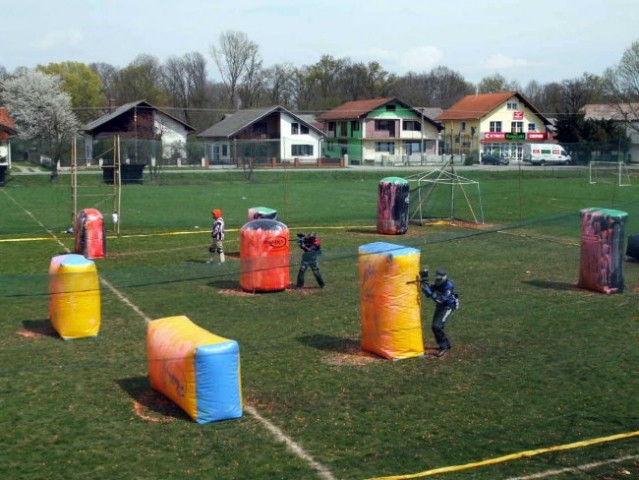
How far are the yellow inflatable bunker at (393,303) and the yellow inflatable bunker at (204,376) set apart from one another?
9.91 feet

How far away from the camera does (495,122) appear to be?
85.9 metres

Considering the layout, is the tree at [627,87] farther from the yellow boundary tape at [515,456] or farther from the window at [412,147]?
the yellow boundary tape at [515,456]

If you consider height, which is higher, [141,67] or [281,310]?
[141,67]

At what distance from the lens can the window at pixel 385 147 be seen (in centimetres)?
8788

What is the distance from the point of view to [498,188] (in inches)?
1864

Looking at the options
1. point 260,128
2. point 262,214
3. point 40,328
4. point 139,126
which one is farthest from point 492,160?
point 40,328

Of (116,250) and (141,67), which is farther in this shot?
(141,67)

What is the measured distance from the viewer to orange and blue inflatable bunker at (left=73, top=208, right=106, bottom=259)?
821 inches

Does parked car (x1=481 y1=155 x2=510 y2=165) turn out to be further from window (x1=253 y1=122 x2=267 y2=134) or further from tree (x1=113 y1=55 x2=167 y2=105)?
tree (x1=113 y1=55 x2=167 y2=105)

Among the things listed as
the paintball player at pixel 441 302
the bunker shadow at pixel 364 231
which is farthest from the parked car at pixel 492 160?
the paintball player at pixel 441 302

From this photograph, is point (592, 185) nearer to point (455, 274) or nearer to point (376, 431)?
point (455, 274)

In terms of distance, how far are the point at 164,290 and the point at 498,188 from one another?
3308 centimetres

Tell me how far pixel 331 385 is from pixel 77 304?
14.8ft

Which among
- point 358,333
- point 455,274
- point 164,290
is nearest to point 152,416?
point 358,333
